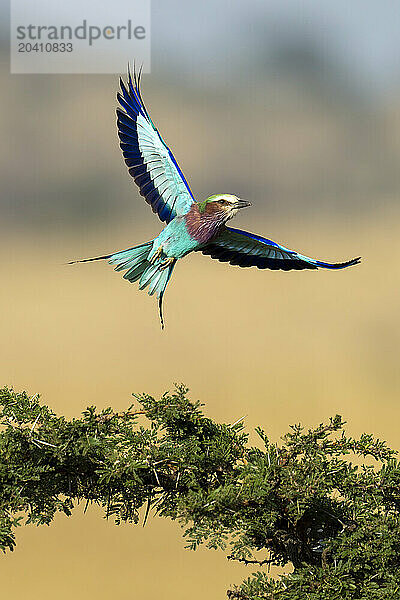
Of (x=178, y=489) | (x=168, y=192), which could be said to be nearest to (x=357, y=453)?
(x=178, y=489)

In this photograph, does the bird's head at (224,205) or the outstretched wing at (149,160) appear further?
the outstretched wing at (149,160)

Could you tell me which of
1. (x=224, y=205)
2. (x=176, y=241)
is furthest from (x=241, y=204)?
(x=176, y=241)

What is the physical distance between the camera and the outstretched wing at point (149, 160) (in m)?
2.52

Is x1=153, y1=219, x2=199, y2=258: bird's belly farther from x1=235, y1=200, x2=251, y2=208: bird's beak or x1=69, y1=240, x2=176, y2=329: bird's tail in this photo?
x1=235, y1=200, x2=251, y2=208: bird's beak

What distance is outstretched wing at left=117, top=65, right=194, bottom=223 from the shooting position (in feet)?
8.27

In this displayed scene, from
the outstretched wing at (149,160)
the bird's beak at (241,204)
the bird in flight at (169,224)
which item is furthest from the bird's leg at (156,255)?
the bird's beak at (241,204)

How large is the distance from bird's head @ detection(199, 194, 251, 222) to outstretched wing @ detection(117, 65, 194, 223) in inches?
4.6

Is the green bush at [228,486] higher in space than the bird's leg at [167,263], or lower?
lower

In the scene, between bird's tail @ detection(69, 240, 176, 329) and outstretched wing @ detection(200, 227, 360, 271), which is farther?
outstretched wing @ detection(200, 227, 360, 271)

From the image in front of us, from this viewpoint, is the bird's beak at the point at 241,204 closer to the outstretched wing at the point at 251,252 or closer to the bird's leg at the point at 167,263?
the outstretched wing at the point at 251,252

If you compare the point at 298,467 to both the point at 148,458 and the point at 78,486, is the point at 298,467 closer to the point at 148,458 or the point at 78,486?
the point at 148,458

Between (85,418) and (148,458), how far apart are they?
25 centimetres

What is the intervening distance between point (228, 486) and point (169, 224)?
0.81 meters

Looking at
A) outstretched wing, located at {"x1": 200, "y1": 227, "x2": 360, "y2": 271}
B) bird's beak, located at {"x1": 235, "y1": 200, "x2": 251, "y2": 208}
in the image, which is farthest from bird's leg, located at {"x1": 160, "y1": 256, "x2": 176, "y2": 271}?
bird's beak, located at {"x1": 235, "y1": 200, "x2": 251, "y2": 208}
